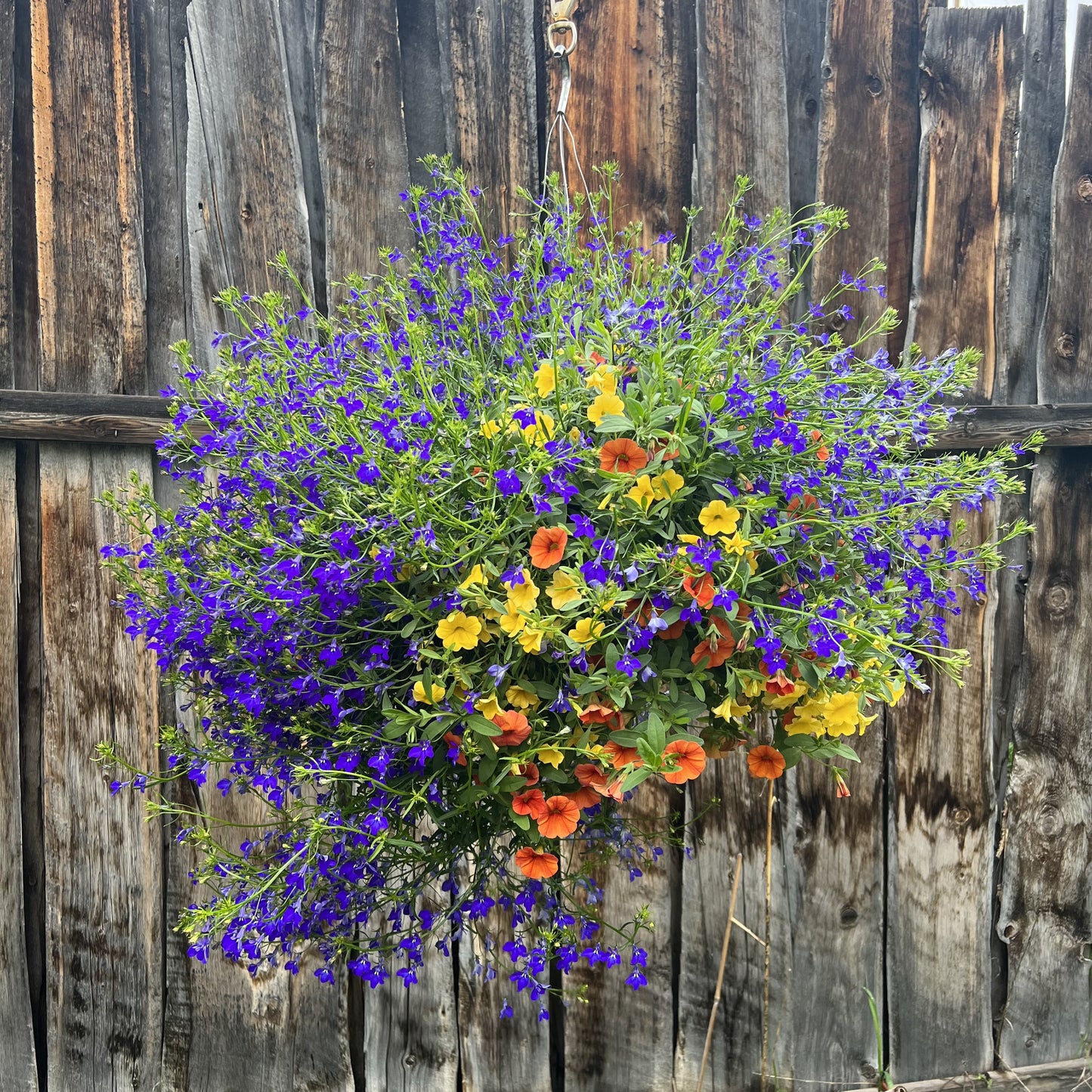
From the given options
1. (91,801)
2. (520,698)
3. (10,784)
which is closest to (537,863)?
(520,698)

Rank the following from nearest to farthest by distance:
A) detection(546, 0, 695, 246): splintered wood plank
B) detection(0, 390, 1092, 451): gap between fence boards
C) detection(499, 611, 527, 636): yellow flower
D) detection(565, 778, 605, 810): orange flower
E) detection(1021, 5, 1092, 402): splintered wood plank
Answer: detection(499, 611, 527, 636): yellow flower → detection(565, 778, 605, 810): orange flower → detection(0, 390, 1092, 451): gap between fence boards → detection(546, 0, 695, 246): splintered wood plank → detection(1021, 5, 1092, 402): splintered wood plank

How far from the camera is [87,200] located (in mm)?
1881

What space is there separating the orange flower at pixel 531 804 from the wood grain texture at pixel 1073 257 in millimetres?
1710

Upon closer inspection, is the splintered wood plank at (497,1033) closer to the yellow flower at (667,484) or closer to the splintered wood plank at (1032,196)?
the yellow flower at (667,484)

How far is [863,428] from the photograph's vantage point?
3.93ft

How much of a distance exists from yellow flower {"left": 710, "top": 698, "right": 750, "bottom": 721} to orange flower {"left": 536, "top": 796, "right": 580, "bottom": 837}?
211 millimetres

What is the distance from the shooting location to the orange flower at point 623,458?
106cm

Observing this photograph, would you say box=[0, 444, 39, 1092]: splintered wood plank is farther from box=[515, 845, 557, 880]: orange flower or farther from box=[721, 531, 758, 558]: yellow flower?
box=[721, 531, 758, 558]: yellow flower

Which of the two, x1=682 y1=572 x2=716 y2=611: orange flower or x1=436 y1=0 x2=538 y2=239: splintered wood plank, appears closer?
x1=682 y1=572 x2=716 y2=611: orange flower

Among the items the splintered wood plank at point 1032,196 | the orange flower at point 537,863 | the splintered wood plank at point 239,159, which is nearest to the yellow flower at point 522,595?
the orange flower at point 537,863

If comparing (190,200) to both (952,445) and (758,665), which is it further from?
(952,445)

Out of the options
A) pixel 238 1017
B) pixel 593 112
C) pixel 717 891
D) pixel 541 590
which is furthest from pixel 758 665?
pixel 238 1017

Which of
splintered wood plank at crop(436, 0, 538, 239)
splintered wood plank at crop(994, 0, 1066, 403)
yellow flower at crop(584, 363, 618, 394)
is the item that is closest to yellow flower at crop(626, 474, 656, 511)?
yellow flower at crop(584, 363, 618, 394)

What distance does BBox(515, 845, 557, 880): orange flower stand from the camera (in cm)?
109
